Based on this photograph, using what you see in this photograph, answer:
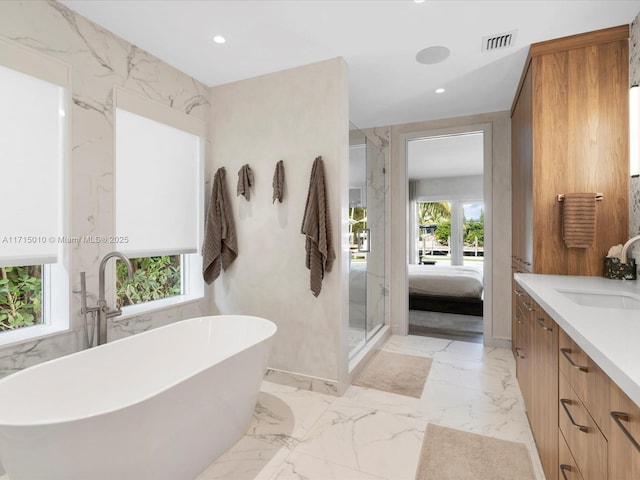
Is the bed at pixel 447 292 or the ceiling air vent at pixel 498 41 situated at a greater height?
the ceiling air vent at pixel 498 41

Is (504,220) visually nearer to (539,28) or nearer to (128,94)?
(539,28)

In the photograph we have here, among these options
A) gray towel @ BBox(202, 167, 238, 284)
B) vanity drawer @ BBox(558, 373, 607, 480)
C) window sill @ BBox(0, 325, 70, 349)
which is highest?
gray towel @ BBox(202, 167, 238, 284)

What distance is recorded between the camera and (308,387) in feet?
8.49

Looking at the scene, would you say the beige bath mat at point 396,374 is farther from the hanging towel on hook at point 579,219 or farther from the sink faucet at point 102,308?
the sink faucet at point 102,308

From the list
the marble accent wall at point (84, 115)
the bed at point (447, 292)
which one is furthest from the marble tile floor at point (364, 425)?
the bed at point (447, 292)

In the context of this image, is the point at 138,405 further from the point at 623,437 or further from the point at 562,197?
the point at 562,197

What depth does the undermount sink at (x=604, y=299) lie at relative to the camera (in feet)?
5.00

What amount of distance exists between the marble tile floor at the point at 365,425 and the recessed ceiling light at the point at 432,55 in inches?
101

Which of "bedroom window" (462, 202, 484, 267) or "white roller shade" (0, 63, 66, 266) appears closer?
"white roller shade" (0, 63, 66, 266)

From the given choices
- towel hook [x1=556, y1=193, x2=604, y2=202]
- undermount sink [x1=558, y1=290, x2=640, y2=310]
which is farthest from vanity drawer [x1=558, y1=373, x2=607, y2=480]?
towel hook [x1=556, y1=193, x2=604, y2=202]

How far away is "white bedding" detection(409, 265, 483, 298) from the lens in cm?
443

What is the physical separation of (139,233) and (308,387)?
1760 mm

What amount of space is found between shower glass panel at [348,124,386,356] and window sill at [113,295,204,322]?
1.44 metres

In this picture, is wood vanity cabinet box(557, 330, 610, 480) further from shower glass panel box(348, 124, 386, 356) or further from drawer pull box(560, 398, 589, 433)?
shower glass panel box(348, 124, 386, 356)
